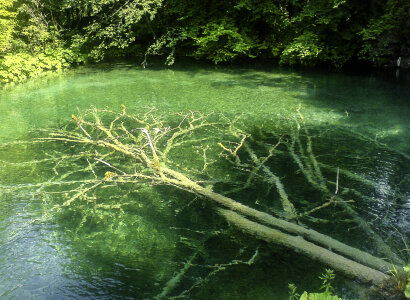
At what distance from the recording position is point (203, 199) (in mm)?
3857

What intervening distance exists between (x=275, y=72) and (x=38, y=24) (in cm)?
752

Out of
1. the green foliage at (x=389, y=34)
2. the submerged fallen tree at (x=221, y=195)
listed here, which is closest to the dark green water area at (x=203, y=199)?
the submerged fallen tree at (x=221, y=195)

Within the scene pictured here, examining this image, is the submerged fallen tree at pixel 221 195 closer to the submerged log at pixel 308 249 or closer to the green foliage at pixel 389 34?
the submerged log at pixel 308 249

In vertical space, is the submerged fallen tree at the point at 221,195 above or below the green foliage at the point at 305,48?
below

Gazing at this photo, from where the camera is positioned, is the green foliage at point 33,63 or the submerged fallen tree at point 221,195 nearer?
the submerged fallen tree at point 221,195

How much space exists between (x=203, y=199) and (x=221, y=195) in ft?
0.80

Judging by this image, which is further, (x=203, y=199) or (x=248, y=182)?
(x=248, y=182)

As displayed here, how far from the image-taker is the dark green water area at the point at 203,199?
2.79 meters

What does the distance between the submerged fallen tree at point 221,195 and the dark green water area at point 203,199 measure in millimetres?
52

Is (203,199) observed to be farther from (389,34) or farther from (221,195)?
(389,34)

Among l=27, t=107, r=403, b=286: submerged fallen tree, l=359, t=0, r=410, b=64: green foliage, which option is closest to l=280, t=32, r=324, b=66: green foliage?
l=359, t=0, r=410, b=64: green foliage

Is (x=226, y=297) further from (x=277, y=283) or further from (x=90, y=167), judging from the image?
(x=90, y=167)

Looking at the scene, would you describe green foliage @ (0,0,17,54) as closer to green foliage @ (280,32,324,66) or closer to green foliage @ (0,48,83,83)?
green foliage @ (0,48,83,83)

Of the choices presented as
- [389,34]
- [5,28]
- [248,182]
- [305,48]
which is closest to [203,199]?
[248,182]
